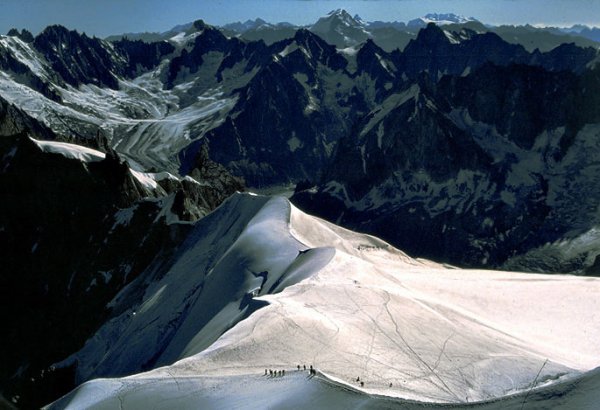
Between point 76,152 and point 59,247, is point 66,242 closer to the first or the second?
point 59,247

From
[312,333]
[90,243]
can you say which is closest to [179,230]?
[90,243]

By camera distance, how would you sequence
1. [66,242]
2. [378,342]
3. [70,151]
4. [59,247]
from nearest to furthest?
[378,342] < [66,242] < [59,247] < [70,151]

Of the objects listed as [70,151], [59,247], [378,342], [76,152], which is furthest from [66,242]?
[378,342]

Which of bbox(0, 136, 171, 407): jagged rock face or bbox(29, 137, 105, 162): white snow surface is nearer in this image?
bbox(0, 136, 171, 407): jagged rock face

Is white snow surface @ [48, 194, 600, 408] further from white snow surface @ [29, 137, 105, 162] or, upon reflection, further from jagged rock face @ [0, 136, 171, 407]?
white snow surface @ [29, 137, 105, 162]

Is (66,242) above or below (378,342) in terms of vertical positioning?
below

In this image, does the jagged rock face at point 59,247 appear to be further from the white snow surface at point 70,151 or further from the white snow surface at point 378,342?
the white snow surface at point 378,342

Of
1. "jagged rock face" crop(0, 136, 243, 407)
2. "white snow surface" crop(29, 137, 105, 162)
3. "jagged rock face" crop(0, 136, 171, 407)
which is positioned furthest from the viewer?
"white snow surface" crop(29, 137, 105, 162)

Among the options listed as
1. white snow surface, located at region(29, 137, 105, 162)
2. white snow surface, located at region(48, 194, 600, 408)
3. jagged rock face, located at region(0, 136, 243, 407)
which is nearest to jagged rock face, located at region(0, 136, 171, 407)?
jagged rock face, located at region(0, 136, 243, 407)
